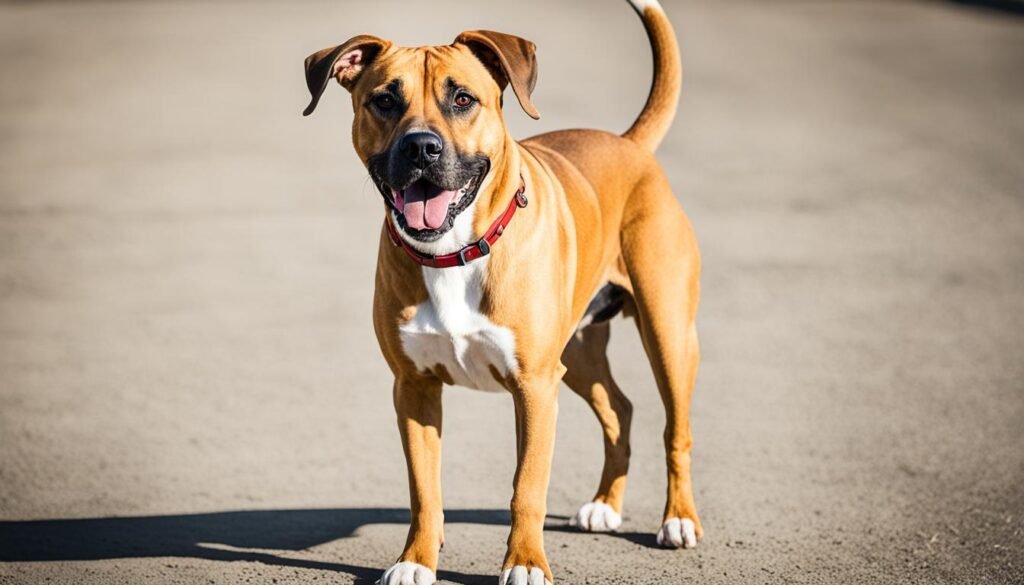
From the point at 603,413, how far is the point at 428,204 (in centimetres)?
153

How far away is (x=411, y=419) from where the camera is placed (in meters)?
4.53

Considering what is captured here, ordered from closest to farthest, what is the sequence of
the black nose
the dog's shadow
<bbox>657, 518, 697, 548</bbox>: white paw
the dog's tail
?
the black nose → the dog's shadow → <bbox>657, 518, 697, 548</bbox>: white paw → the dog's tail

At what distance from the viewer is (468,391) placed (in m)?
7.20

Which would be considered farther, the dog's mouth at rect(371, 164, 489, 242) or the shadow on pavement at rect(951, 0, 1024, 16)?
the shadow on pavement at rect(951, 0, 1024, 16)

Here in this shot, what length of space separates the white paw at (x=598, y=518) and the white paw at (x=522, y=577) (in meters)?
0.85

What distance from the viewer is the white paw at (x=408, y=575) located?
443 centimetres

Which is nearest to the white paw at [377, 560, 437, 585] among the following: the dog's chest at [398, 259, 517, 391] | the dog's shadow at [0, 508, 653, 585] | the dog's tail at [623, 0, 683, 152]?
the dog's shadow at [0, 508, 653, 585]

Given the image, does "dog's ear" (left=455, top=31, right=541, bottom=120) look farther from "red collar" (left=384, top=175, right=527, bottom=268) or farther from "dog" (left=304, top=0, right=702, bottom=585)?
"red collar" (left=384, top=175, right=527, bottom=268)

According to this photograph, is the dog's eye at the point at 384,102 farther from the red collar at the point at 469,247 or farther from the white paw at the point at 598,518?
the white paw at the point at 598,518

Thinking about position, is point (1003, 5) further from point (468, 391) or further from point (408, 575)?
point (408, 575)

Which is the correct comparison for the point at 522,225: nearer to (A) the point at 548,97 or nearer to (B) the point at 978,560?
(B) the point at 978,560

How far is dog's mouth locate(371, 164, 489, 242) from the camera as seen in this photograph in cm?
423

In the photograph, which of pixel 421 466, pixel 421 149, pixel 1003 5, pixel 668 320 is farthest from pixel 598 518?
pixel 1003 5

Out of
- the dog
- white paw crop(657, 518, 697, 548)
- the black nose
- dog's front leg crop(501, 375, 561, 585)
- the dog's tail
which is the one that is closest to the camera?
the black nose
